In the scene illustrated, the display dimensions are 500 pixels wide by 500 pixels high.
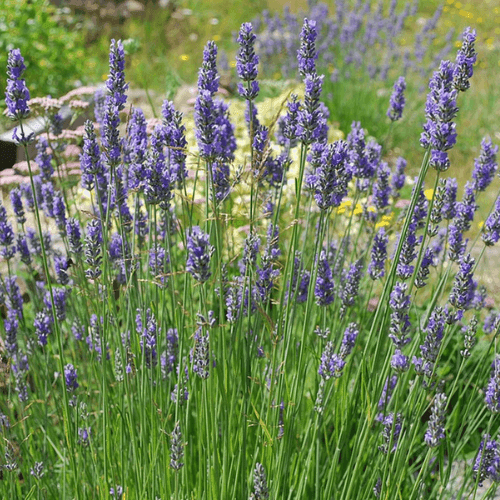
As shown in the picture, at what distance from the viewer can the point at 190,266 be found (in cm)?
131

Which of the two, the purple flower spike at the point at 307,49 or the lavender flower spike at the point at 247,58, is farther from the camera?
the purple flower spike at the point at 307,49

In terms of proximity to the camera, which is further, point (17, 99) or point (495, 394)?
point (495, 394)

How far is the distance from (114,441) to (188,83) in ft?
25.1

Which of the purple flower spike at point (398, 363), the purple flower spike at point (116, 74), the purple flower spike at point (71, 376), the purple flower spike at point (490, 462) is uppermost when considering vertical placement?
the purple flower spike at point (116, 74)

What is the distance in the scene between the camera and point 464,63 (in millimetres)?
1556

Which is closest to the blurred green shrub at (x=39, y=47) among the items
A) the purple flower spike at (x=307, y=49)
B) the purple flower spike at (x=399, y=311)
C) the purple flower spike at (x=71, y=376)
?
Result: the purple flower spike at (x=71, y=376)

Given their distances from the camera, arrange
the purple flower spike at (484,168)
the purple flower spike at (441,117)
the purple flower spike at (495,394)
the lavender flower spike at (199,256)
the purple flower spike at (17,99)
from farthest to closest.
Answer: the purple flower spike at (484,168), the purple flower spike at (495,394), the purple flower spike at (17,99), the purple flower spike at (441,117), the lavender flower spike at (199,256)

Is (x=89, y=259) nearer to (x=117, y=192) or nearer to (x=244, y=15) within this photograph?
(x=117, y=192)

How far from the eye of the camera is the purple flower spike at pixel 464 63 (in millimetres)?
1549

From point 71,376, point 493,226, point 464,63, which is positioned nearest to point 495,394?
point 493,226

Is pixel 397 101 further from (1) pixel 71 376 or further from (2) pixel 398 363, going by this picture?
(1) pixel 71 376

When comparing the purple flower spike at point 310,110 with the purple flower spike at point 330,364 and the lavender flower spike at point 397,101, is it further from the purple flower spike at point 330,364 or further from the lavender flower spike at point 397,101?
the lavender flower spike at point 397,101

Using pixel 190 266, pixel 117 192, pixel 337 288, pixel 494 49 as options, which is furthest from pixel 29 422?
pixel 494 49

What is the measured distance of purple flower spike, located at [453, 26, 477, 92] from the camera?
61.0 inches
